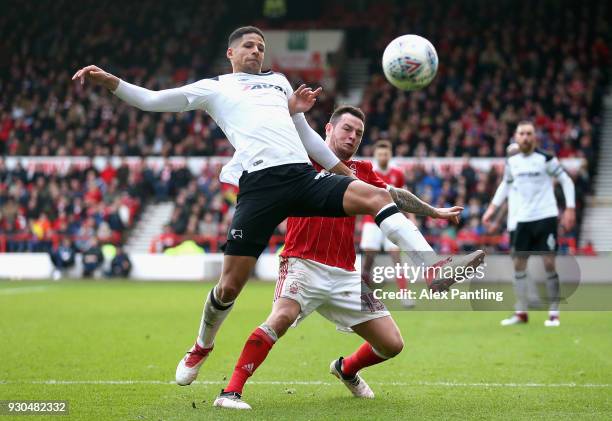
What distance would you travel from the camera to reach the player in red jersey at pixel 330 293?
614cm

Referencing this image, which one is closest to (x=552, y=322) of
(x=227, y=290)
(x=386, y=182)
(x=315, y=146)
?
(x=386, y=182)

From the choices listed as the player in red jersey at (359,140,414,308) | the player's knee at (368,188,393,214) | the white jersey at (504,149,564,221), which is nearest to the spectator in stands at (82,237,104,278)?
the player in red jersey at (359,140,414,308)

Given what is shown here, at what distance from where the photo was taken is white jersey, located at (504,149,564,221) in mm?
12008

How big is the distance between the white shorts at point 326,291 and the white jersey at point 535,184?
6193 mm

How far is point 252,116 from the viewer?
609cm

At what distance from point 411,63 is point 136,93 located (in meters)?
2.65

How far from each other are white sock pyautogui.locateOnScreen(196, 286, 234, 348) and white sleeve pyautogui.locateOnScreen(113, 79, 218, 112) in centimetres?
126

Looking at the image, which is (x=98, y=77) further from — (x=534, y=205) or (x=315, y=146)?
(x=534, y=205)

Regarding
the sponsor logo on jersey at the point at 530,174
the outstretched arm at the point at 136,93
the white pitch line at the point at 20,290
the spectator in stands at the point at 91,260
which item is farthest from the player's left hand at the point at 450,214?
the spectator in stands at the point at 91,260

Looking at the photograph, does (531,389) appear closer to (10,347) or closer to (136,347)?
(136,347)

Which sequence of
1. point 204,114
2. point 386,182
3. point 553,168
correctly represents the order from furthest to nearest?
point 204,114 → point 386,182 → point 553,168

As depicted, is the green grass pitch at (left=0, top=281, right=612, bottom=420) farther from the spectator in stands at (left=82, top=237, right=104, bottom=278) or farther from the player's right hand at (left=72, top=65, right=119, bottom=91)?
the spectator in stands at (left=82, top=237, right=104, bottom=278)

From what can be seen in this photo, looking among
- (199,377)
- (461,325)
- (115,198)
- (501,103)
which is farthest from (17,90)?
(199,377)

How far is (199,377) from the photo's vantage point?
7.69 m
